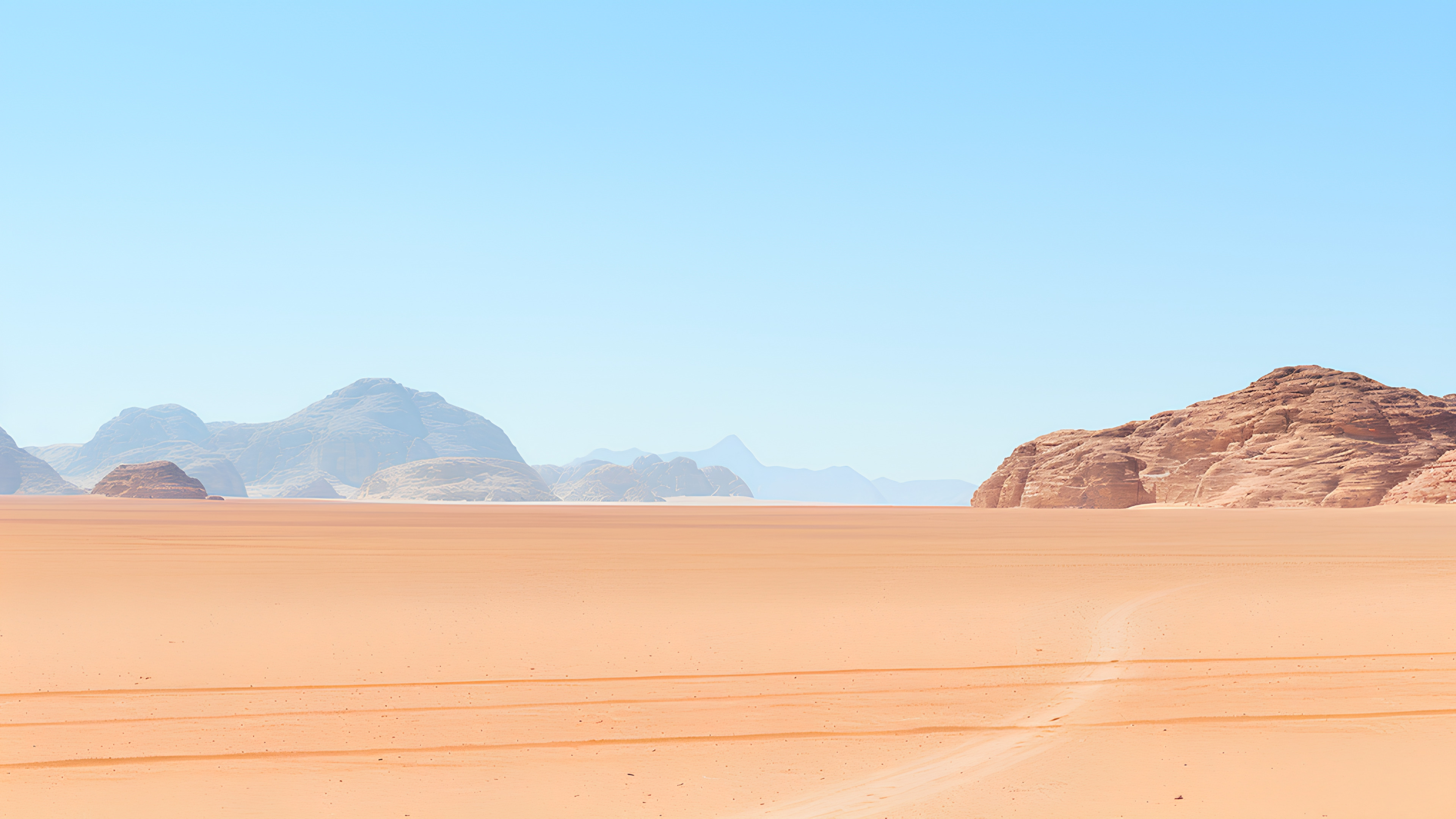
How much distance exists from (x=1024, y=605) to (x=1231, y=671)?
18.1 ft

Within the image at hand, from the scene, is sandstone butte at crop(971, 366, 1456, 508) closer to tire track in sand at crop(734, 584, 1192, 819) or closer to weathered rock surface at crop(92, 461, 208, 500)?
tire track in sand at crop(734, 584, 1192, 819)

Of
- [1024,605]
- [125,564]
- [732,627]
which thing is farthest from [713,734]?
[125,564]

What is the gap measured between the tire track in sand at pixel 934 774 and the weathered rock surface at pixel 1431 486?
6298 centimetres

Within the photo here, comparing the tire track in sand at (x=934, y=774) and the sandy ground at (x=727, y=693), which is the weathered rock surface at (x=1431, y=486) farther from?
the tire track in sand at (x=934, y=774)

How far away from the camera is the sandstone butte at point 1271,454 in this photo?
217ft

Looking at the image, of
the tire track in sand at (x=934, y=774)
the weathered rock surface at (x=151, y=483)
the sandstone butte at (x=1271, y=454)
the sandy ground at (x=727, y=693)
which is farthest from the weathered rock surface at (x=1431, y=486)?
the weathered rock surface at (x=151, y=483)

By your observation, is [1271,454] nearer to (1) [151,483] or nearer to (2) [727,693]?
(2) [727,693]

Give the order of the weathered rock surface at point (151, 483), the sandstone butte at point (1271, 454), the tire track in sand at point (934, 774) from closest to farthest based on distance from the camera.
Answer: the tire track in sand at point (934, 774)
the sandstone butte at point (1271, 454)
the weathered rock surface at point (151, 483)

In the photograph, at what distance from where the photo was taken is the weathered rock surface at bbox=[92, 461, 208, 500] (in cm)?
15850

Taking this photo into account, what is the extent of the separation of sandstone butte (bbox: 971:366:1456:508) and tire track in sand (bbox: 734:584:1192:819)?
210 ft

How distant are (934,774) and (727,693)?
2967 mm

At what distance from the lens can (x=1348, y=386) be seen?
79.4 meters

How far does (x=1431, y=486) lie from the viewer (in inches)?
2366

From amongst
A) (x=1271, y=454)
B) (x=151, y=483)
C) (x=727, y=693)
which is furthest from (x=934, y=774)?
(x=151, y=483)
